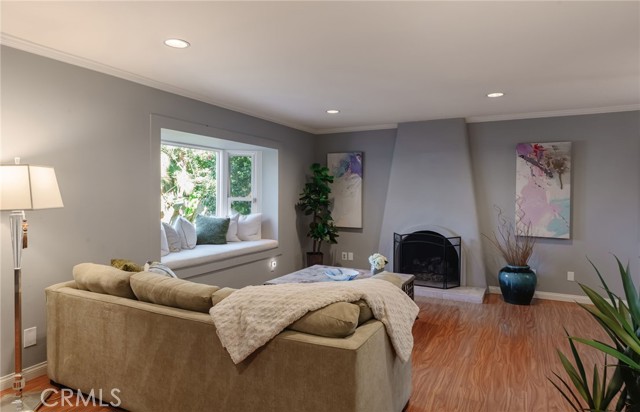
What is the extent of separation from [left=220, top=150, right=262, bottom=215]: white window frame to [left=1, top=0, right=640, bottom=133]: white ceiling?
1420 mm

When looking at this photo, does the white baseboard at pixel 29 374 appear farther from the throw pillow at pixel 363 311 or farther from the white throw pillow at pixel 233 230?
the white throw pillow at pixel 233 230

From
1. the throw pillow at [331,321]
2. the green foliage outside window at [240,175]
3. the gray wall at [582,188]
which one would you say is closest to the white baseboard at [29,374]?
the throw pillow at [331,321]

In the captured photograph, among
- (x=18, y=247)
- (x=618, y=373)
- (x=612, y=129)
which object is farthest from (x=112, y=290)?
(x=612, y=129)

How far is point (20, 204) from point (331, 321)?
186 cm

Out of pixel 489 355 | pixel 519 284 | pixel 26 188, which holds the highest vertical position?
pixel 26 188

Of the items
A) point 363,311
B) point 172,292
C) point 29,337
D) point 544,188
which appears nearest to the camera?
point 363,311

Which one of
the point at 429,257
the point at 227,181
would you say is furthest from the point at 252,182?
the point at 429,257

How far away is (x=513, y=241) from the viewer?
4.99 m

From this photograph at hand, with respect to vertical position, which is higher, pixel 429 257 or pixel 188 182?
pixel 188 182

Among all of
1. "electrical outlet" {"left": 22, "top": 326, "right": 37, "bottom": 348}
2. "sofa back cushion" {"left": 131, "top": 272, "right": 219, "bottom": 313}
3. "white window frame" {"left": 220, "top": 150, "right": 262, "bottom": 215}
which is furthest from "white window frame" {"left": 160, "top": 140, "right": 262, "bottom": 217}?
"sofa back cushion" {"left": 131, "top": 272, "right": 219, "bottom": 313}

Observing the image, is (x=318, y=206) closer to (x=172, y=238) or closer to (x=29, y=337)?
(x=172, y=238)

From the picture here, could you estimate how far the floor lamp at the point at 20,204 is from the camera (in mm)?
2166

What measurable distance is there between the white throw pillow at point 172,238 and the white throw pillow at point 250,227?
1.09 meters

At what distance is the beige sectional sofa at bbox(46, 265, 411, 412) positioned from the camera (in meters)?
1.69
